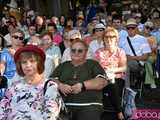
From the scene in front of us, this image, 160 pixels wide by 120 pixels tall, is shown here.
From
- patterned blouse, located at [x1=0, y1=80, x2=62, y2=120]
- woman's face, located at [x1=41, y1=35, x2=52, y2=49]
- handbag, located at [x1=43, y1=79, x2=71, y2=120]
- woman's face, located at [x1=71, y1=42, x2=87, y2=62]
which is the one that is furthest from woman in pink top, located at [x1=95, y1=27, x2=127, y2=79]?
patterned blouse, located at [x1=0, y1=80, x2=62, y2=120]

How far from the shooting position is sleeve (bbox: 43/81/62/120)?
5.62m

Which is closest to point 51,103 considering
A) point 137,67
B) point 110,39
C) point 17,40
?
point 110,39

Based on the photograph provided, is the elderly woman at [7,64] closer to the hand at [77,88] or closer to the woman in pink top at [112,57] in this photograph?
the woman in pink top at [112,57]

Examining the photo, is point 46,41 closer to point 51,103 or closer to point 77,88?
point 77,88

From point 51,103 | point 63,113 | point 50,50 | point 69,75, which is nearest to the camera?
point 51,103

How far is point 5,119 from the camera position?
5.73 metres

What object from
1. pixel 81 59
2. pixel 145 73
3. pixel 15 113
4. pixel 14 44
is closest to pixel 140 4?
pixel 145 73

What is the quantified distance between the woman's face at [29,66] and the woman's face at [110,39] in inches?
124

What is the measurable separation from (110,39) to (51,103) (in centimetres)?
341

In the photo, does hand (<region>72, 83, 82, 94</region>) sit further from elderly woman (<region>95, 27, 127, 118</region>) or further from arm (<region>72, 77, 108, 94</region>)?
elderly woman (<region>95, 27, 127, 118</region>)

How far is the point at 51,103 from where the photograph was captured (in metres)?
5.65

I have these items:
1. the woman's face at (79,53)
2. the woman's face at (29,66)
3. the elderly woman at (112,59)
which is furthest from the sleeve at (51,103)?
the elderly woman at (112,59)

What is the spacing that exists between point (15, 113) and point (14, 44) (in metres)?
4.06

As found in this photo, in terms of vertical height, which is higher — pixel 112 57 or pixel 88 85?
pixel 112 57
